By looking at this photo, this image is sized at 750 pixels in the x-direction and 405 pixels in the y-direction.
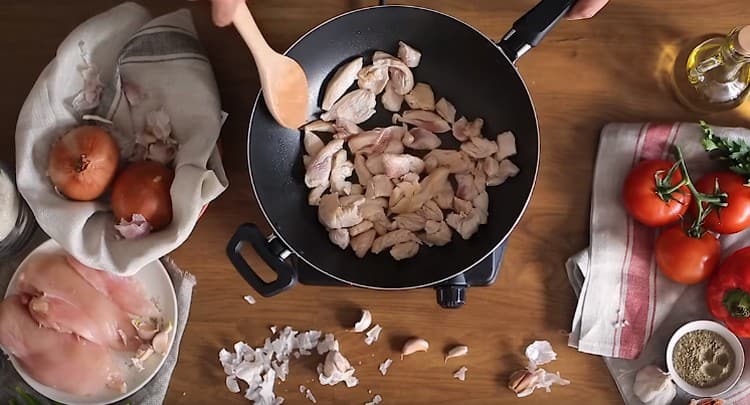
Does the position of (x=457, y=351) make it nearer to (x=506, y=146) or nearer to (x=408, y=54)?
(x=506, y=146)

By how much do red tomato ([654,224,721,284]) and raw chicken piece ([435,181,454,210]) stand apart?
0.89ft

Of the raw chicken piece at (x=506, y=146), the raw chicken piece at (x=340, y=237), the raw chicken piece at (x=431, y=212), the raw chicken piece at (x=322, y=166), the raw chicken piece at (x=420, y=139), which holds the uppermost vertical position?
the raw chicken piece at (x=506, y=146)

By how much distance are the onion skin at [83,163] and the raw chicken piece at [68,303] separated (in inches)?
4.7

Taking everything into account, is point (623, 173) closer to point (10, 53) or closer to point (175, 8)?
point (175, 8)

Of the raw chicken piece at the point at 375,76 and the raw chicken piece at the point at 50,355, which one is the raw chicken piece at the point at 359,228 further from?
the raw chicken piece at the point at 50,355

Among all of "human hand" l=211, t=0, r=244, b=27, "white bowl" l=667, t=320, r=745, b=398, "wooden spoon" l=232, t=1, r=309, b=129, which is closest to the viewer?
"human hand" l=211, t=0, r=244, b=27

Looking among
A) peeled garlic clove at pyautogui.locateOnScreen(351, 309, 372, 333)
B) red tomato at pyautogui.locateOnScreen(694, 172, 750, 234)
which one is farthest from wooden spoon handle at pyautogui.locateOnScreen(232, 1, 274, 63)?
red tomato at pyautogui.locateOnScreen(694, 172, 750, 234)

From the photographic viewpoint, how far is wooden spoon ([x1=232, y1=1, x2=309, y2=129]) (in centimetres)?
90

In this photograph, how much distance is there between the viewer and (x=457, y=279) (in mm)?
976

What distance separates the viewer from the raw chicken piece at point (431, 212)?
3.38 ft

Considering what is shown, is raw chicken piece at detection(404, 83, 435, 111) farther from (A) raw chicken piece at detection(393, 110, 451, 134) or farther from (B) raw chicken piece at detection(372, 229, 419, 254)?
(B) raw chicken piece at detection(372, 229, 419, 254)

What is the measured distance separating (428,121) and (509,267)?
0.22 meters

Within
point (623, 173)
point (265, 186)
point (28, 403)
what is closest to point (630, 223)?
point (623, 173)

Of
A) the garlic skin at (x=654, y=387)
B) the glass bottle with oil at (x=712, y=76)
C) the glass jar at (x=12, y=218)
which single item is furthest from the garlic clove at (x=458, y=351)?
the glass jar at (x=12, y=218)
